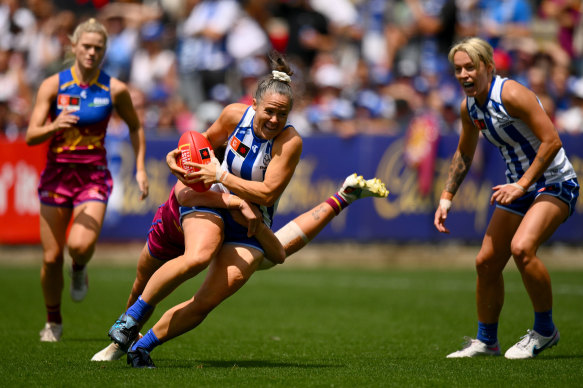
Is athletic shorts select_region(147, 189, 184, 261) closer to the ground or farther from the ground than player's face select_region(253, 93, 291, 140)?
closer to the ground

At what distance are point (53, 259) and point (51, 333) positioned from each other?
0.64 meters

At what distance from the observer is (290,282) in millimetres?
12648

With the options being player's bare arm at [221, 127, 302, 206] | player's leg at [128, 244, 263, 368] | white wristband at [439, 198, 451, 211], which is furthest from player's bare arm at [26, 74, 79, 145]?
white wristband at [439, 198, 451, 211]

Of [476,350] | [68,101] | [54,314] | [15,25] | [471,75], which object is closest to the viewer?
[471,75]

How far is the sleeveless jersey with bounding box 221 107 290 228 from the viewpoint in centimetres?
591

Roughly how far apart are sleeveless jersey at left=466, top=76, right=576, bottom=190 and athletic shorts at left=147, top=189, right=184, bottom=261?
2436mm

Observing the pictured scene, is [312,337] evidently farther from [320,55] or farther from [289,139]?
[320,55]

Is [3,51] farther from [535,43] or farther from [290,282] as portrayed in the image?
[535,43]

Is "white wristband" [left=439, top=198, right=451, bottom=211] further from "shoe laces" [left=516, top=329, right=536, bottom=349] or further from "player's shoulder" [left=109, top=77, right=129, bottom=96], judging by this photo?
"player's shoulder" [left=109, top=77, right=129, bottom=96]

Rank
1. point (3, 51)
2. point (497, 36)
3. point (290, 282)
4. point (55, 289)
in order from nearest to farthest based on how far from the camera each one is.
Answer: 1. point (55, 289)
2. point (290, 282)
3. point (497, 36)
4. point (3, 51)

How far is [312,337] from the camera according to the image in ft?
25.2

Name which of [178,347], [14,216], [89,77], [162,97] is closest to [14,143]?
[14,216]

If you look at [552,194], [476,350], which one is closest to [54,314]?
[476,350]

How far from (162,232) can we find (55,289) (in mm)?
1930
